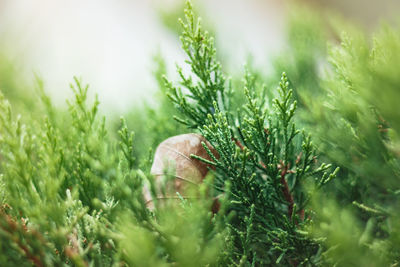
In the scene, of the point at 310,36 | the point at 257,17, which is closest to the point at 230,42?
the point at 310,36

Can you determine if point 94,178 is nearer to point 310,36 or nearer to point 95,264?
point 95,264

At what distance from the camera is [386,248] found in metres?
0.33

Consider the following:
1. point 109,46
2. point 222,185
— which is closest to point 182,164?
point 222,185

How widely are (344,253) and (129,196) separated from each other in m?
0.22

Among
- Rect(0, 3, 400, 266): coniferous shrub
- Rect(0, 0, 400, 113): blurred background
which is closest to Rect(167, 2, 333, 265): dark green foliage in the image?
Rect(0, 3, 400, 266): coniferous shrub

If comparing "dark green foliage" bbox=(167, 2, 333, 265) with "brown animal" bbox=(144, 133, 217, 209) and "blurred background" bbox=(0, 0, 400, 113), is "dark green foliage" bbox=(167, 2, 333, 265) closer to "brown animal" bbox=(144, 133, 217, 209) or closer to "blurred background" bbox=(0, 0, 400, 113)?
"brown animal" bbox=(144, 133, 217, 209)

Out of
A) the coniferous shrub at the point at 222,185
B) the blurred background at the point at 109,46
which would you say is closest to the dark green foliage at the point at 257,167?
the coniferous shrub at the point at 222,185

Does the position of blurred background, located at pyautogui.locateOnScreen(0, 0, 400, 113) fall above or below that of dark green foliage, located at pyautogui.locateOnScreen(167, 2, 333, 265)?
above

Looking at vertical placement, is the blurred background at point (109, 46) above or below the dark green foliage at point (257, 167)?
above

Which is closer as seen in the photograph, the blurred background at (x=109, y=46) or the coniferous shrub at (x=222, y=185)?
the coniferous shrub at (x=222, y=185)

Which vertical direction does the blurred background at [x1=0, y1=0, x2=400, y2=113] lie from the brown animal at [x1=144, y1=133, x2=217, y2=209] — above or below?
above

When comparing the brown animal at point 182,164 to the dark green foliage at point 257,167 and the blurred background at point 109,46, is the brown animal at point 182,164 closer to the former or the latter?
the dark green foliage at point 257,167

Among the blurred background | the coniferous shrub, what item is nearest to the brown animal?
the coniferous shrub

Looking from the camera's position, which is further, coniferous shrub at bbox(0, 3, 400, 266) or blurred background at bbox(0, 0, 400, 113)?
blurred background at bbox(0, 0, 400, 113)
